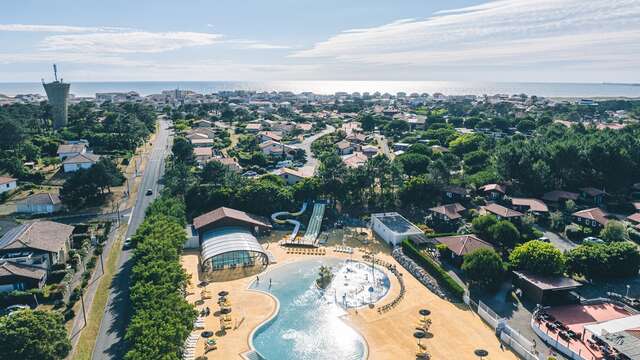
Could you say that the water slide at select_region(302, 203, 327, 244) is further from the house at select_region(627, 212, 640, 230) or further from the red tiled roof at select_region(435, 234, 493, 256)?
the house at select_region(627, 212, 640, 230)

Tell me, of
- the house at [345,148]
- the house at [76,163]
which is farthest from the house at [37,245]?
the house at [345,148]

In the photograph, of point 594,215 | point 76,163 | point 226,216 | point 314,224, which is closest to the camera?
point 226,216

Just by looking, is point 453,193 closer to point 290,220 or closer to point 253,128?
point 290,220

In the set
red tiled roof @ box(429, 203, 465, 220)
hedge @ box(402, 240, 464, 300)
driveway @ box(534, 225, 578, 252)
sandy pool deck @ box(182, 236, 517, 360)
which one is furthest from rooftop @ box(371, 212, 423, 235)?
driveway @ box(534, 225, 578, 252)

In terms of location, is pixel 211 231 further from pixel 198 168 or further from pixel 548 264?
pixel 548 264

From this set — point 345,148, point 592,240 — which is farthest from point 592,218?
point 345,148

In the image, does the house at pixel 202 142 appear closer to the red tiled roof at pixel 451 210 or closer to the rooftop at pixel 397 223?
the rooftop at pixel 397 223
